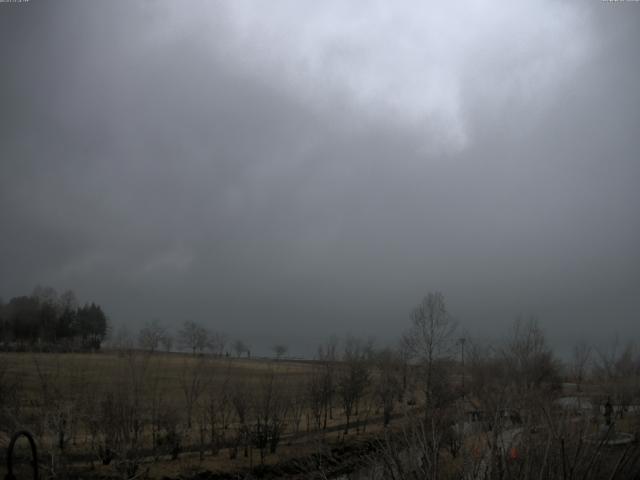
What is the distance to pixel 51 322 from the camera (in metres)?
109

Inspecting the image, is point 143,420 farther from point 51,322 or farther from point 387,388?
point 51,322

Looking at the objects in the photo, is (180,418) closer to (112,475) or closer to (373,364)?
(112,475)

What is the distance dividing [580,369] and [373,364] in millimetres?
30779

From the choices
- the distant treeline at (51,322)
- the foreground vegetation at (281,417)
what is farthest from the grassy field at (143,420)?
the distant treeline at (51,322)

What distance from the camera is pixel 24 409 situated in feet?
111

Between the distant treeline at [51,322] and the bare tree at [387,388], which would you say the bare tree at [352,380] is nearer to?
the bare tree at [387,388]

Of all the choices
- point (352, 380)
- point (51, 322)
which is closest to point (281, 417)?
point (352, 380)

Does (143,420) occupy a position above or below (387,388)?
below

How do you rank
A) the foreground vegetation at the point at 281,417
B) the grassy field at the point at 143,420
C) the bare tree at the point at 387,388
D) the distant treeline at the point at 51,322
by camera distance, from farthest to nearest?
the distant treeline at the point at 51,322 → the bare tree at the point at 387,388 → the grassy field at the point at 143,420 → the foreground vegetation at the point at 281,417

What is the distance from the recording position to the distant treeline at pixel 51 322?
101 metres

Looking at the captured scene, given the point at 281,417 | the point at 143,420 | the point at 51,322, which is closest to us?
the point at 143,420

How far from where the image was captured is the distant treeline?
331 feet

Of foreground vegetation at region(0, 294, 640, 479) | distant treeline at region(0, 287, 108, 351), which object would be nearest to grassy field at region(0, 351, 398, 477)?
foreground vegetation at region(0, 294, 640, 479)

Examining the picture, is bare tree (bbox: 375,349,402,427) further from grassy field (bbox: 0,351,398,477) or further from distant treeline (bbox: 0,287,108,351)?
distant treeline (bbox: 0,287,108,351)
